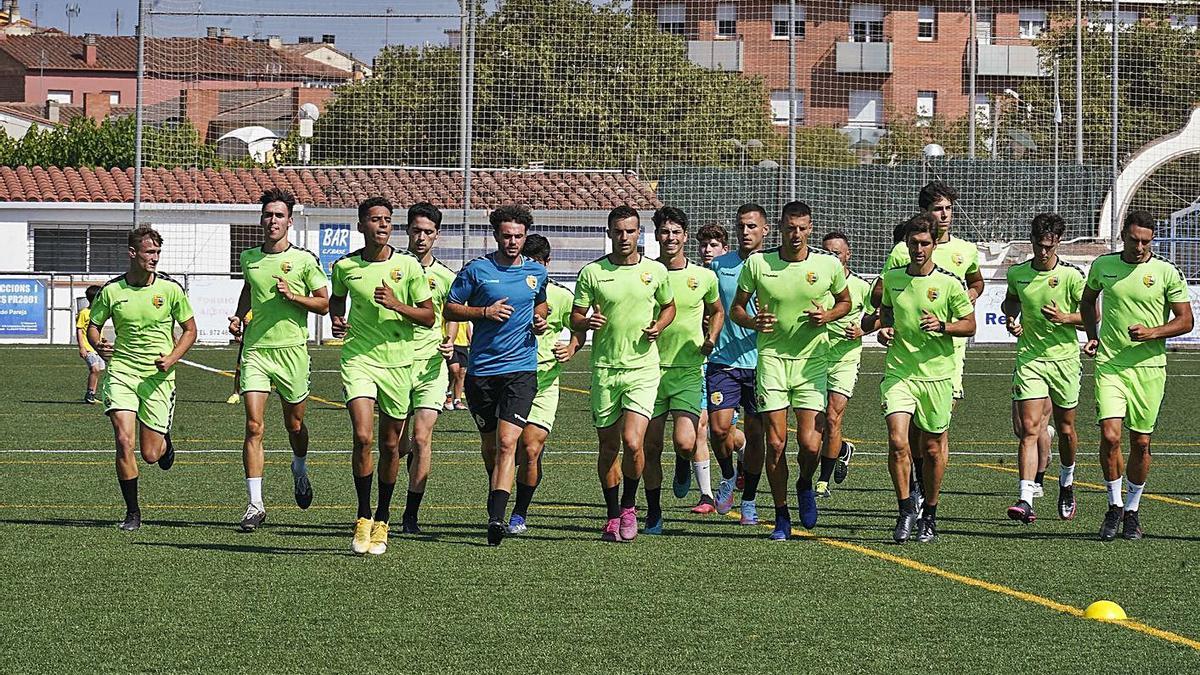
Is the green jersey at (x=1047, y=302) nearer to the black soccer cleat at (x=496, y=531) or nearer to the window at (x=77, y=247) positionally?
the black soccer cleat at (x=496, y=531)

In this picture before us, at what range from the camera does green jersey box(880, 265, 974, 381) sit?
1129 cm

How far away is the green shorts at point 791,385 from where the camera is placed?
11.2 m

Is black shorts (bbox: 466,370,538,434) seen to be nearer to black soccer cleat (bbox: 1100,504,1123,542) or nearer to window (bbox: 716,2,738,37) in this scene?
black soccer cleat (bbox: 1100,504,1123,542)

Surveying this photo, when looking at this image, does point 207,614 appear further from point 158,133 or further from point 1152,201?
point 1152,201

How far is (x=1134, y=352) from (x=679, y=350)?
2834 millimetres

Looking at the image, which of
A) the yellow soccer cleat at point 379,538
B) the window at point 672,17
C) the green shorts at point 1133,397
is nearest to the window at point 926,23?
the window at point 672,17

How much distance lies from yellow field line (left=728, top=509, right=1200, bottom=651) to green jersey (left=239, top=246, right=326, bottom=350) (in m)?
3.27

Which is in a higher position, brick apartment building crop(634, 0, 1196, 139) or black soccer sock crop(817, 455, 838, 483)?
brick apartment building crop(634, 0, 1196, 139)

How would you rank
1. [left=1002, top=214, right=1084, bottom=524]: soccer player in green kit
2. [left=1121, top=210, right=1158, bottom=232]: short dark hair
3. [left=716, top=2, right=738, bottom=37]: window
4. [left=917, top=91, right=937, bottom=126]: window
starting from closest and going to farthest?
[left=1121, top=210, right=1158, bottom=232]: short dark hair → [left=1002, top=214, right=1084, bottom=524]: soccer player in green kit → [left=716, top=2, right=738, bottom=37]: window → [left=917, top=91, right=937, bottom=126]: window

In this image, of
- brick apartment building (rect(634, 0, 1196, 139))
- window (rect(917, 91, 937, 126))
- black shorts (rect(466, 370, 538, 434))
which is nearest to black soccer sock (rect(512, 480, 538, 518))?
black shorts (rect(466, 370, 538, 434))

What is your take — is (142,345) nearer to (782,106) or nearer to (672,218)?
(672,218)

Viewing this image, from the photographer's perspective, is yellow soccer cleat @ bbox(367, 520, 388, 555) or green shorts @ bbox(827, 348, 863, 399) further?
green shorts @ bbox(827, 348, 863, 399)

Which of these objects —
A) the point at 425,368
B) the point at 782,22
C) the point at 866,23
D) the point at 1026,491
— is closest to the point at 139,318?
the point at 425,368

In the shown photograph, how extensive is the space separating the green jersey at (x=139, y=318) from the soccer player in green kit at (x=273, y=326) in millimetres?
491
